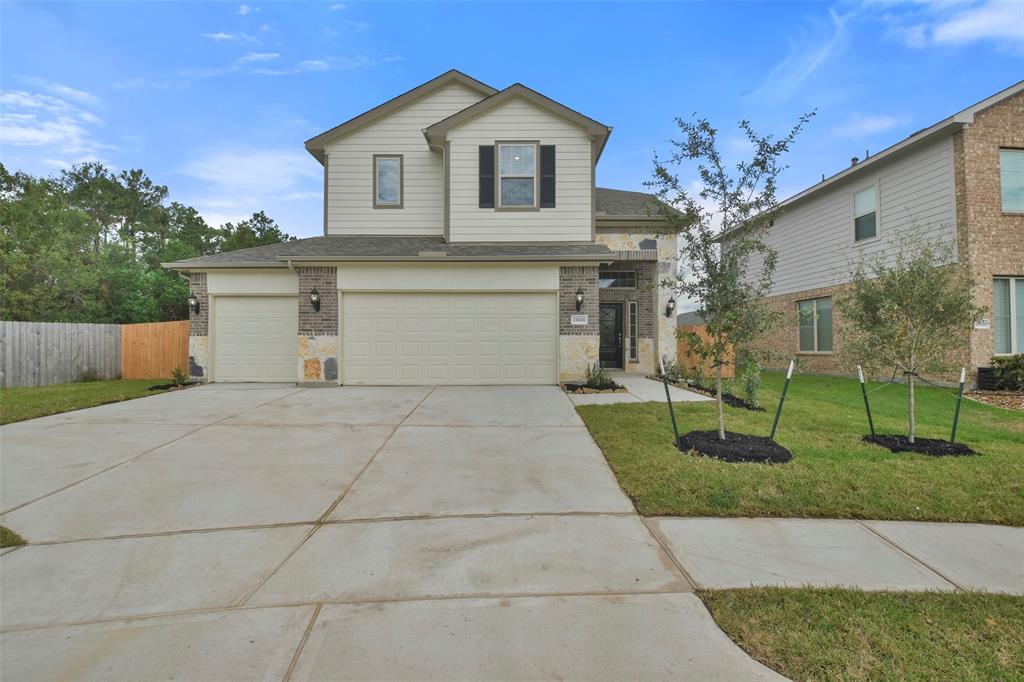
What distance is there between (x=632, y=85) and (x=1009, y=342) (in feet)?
37.2

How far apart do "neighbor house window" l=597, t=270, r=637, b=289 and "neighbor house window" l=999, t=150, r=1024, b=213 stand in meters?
8.59

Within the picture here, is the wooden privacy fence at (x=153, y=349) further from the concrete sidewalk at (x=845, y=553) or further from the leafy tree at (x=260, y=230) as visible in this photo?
the concrete sidewalk at (x=845, y=553)

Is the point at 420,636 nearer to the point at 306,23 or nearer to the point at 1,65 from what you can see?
the point at 306,23

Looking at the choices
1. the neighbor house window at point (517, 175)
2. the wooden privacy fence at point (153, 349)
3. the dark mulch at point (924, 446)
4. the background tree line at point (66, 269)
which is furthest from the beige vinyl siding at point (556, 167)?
the background tree line at point (66, 269)

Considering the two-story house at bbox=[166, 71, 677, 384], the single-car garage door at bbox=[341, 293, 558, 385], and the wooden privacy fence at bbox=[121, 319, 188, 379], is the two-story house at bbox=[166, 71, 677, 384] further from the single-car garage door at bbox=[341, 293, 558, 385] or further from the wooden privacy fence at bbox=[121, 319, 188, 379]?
the wooden privacy fence at bbox=[121, 319, 188, 379]

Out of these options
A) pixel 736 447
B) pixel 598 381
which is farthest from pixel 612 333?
pixel 736 447

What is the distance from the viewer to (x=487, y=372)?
35.7 feet

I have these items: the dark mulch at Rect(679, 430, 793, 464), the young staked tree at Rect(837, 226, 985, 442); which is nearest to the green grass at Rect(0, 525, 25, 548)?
the dark mulch at Rect(679, 430, 793, 464)

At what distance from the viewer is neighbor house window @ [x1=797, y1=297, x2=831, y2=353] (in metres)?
15.0

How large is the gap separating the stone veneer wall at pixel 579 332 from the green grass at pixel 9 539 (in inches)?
346

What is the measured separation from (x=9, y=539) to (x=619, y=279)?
42.4 ft

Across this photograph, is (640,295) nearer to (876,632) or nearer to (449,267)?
(449,267)

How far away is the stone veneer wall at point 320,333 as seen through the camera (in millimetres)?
10844

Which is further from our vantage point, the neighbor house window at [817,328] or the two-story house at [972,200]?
the neighbor house window at [817,328]
